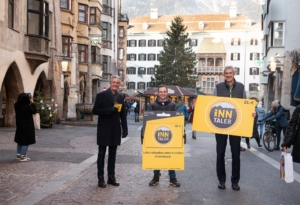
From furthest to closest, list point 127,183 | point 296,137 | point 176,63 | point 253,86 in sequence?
1. point 253,86
2. point 176,63
3. point 127,183
4. point 296,137

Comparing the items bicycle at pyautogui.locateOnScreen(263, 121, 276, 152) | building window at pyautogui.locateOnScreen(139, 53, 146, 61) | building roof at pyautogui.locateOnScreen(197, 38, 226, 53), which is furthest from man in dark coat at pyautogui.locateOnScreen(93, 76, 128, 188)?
building window at pyautogui.locateOnScreen(139, 53, 146, 61)

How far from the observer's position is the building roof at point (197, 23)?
3730 inches

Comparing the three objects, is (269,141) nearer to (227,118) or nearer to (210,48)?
(227,118)

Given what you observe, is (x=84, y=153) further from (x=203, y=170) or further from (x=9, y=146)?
(x=203, y=170)

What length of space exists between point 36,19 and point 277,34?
61.5 feet

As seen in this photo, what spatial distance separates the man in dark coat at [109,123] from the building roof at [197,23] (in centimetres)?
8641

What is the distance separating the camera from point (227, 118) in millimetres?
8078

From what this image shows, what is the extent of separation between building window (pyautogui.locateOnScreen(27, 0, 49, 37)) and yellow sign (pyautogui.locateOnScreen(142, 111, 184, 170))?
16617 mm

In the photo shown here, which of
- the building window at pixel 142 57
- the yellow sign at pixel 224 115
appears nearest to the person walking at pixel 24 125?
the yellow sign at pixel 224 115

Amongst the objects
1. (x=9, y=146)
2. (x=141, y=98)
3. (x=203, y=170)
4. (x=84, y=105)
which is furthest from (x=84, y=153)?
(x=141, y=98)

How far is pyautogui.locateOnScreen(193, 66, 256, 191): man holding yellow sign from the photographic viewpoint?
7934mm

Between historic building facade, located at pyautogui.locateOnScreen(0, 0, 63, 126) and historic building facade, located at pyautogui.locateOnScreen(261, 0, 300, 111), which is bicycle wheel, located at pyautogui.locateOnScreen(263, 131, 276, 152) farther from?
historic building facade, located at pyautogui.locateOnScreen(261, 0, 300, 111)

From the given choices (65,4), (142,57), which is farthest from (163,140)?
(142,57)

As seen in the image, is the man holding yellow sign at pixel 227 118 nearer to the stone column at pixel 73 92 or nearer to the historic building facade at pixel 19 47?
the historic building facade at pixel 19 47
